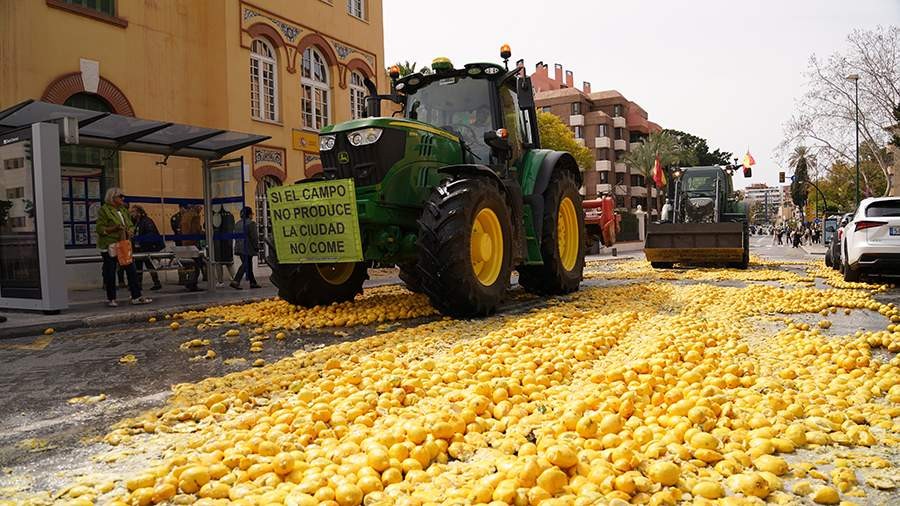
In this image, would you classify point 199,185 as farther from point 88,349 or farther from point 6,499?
point 6,499

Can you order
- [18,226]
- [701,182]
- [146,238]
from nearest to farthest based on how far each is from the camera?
1. [18,226]
2. [146,238]
3. [701,182]

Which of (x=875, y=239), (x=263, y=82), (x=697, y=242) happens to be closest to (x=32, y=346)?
(x=875, y=239)

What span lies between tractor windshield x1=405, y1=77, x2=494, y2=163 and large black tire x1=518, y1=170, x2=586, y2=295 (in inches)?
47.3

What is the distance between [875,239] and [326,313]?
927 centimetres

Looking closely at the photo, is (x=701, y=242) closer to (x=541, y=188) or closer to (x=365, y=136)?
(x=541, y=188)

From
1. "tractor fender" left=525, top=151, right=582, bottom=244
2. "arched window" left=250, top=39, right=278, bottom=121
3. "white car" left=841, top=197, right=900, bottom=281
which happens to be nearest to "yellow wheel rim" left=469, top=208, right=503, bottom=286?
"tractor fender" left=525, top=151, right=582, bottom=244

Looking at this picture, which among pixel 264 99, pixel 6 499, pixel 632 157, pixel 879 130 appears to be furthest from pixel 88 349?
pixel 632 157

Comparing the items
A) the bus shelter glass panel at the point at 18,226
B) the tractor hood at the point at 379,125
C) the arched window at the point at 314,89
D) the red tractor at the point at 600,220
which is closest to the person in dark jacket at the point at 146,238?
the bus shelter glass panel at the point at 18,226

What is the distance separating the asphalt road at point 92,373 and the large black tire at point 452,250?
1.83 ft

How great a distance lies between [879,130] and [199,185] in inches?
1467

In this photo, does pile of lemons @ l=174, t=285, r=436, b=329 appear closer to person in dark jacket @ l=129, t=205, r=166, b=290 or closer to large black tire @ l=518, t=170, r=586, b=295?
large black tire @ l=518, t=170, r=586, b=295

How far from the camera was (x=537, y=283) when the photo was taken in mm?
9211

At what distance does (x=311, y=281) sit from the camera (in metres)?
7.92

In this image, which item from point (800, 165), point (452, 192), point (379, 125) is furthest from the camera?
point (800, 165)
